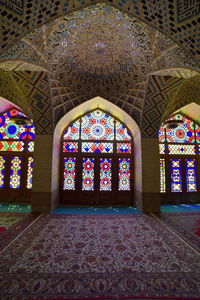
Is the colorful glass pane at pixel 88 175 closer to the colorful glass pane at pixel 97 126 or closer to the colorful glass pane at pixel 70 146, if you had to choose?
the colorful glass pane at pixel 70 146

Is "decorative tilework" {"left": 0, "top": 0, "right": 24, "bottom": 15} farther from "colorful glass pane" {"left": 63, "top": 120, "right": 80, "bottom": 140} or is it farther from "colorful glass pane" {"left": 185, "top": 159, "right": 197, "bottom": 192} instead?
"colorful glass pane" {"left": 185, "top": 159, "right": 197, "bottom": 192}

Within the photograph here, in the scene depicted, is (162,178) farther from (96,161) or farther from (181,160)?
(96,161)

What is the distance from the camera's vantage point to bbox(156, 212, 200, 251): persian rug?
3.29 metres

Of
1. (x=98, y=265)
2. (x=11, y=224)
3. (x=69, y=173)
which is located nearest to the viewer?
(x=98, y=265)

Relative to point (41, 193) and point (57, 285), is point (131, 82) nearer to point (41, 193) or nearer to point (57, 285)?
point (41, 193)

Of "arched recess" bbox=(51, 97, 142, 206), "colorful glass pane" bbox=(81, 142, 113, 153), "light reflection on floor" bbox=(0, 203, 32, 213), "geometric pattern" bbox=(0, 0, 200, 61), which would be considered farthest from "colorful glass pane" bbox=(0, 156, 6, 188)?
"geometric pattern" bbox=(0, 0, 200, 61)

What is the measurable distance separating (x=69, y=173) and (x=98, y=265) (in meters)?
4.42

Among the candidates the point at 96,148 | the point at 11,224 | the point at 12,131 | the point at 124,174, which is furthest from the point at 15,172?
the point at 124,174

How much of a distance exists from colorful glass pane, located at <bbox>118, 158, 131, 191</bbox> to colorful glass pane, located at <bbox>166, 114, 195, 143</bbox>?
6.81ft

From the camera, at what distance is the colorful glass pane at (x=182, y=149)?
7141 millimetres

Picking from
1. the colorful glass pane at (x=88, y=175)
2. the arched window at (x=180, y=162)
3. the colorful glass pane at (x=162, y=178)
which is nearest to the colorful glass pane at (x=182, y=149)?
the arched window at (x=180, y=162)

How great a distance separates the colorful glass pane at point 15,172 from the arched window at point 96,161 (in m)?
1.75

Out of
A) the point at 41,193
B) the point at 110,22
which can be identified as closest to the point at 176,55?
the point at 110,22

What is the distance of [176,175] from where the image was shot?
23.0ft
